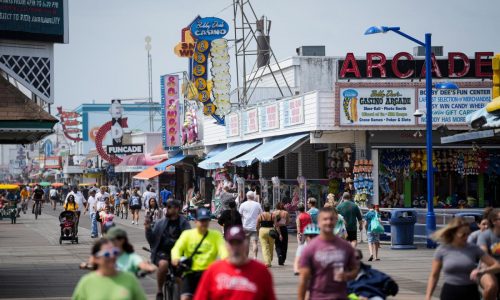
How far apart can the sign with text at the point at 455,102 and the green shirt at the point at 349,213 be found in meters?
11.0

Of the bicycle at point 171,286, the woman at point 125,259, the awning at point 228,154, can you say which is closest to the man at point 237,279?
the woman at point 125,259

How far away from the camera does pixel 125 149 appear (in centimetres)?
7506

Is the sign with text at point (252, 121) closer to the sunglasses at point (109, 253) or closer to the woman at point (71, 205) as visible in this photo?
the woman at point (71, 205)

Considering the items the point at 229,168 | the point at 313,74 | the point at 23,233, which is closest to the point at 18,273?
the point at 23,233

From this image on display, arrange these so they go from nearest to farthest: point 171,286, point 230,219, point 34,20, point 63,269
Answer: point 171,286
point 34,20
point 230,219
point 63,269

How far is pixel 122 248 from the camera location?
10.7m

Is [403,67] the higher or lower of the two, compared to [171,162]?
higher

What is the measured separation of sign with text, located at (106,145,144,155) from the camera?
74.7 meters

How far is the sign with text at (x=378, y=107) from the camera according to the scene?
3431cm

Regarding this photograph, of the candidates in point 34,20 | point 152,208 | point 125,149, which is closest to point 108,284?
point 34,20

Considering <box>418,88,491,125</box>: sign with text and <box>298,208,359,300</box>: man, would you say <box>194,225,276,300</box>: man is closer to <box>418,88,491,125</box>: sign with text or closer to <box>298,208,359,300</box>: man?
<box>298,208,359,300</box>: man

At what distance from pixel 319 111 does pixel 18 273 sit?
14.4 m

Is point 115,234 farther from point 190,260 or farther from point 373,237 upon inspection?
point 373,237

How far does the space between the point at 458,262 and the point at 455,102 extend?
945 inches
